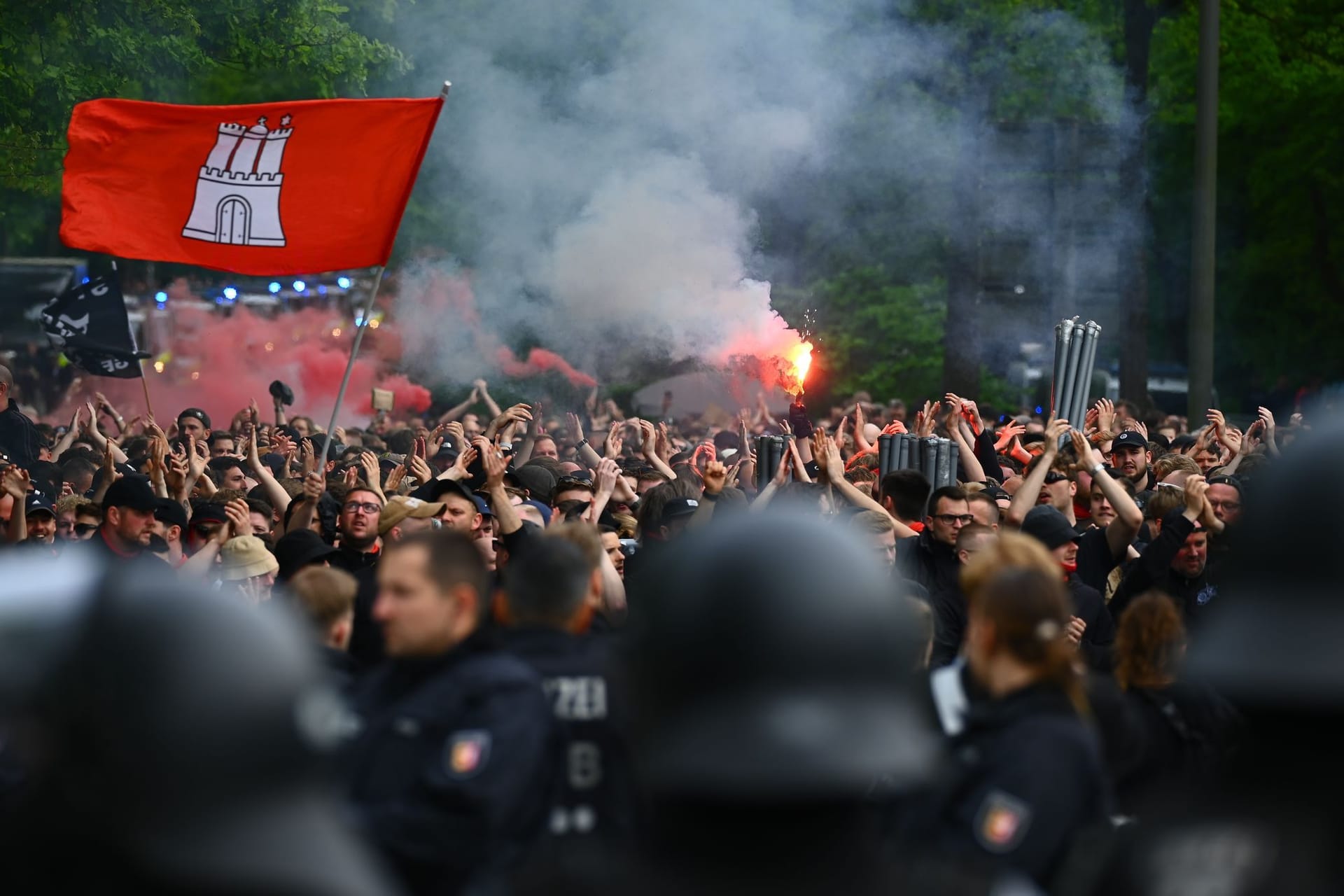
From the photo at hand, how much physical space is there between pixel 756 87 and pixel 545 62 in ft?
8.70

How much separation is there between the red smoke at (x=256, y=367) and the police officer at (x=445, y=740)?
18.6m

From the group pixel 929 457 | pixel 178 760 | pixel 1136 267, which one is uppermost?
pixel 1136 267

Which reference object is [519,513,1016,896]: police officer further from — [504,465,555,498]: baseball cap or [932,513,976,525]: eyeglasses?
[504,465,555,498]: baseball cap

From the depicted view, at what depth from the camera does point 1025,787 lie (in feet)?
9.69

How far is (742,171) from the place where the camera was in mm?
18922

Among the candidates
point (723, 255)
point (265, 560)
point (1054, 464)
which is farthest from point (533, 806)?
point (723, 255)

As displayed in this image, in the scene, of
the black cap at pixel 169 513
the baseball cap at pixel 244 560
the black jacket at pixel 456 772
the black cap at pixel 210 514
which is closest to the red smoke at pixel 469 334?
the black cap at pixel 210 514

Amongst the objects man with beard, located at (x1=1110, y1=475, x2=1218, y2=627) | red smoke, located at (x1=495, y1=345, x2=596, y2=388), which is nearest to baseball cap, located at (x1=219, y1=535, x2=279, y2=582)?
man with beard, located at (x1=1110, y1=475, x2=1218, y2=627)

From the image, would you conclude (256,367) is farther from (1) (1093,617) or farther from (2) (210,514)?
(1) (1093,617)

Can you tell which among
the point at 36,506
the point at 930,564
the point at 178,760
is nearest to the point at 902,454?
the point at 930,564

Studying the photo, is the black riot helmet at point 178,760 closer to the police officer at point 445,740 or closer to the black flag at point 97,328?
the police officer at point 445,740

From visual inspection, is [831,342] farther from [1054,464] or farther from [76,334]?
[1054,464]

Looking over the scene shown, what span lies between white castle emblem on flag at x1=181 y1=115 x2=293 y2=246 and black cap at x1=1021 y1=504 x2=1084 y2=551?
17.2 feet

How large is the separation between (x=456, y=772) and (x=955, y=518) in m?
4.03
